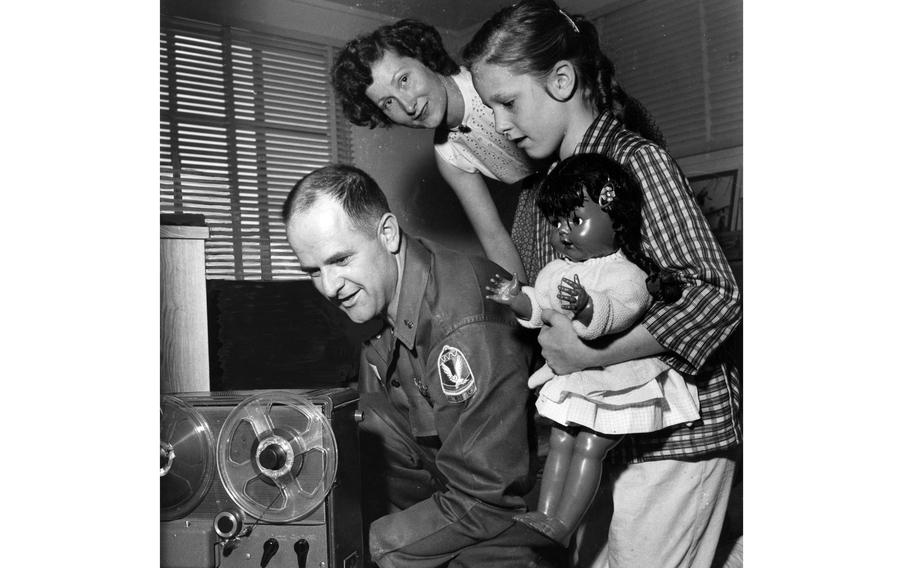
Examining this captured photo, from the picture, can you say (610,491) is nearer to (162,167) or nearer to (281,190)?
(281,190)

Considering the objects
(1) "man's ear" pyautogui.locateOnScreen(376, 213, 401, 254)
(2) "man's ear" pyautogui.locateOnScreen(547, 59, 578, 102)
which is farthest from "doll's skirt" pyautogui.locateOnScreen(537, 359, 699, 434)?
(2) "man's ear" pyautogui.locateOnScreen(547, 59, 578, 102)

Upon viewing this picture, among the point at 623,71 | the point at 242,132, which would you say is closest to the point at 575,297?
the point at 623,71

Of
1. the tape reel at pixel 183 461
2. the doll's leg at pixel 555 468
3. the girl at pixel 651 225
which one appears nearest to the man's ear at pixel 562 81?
the girl at pixel 651 225

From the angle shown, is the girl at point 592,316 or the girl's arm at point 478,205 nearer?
the girl at point 592,316

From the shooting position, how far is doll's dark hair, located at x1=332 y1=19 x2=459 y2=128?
1840 millimetres

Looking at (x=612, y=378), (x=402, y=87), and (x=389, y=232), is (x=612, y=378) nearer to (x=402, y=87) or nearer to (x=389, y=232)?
(x=389, y=232)

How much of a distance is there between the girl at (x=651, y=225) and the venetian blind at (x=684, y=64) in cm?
5

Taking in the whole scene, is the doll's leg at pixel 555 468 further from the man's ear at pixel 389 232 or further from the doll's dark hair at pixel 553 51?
the doll's dark hair at pixel 553 51

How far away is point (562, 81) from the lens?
5.78 feet

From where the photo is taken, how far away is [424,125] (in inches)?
73.6

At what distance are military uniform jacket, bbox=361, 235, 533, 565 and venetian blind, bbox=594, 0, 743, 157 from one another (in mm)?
517

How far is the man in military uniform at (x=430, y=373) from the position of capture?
5.73 ft
